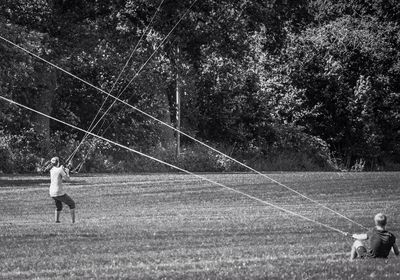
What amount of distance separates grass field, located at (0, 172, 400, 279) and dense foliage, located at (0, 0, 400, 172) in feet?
30.1

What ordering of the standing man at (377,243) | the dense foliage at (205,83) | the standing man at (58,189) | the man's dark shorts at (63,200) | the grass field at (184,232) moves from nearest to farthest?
the grass field at (184,232)
the standing man at (377,243)
the man's dark shorts at (63,200)
the standing man at (58,189)
the dense foliage at (205,83)

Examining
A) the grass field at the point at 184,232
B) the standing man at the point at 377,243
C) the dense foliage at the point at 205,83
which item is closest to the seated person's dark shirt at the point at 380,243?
the standing man at the point at 377,243

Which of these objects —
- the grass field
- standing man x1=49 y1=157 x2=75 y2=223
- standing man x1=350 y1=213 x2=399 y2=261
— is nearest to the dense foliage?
the grass field

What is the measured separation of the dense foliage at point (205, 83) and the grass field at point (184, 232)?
9180 mm

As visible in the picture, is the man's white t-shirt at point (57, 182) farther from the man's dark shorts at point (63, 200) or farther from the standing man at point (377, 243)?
the standing man at point (377, 243)

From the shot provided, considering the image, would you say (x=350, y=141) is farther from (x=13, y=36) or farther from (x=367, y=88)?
(x=13, y=36)

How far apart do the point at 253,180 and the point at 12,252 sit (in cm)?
2311

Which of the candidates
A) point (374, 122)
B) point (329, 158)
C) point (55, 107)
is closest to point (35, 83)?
point (55, 107)

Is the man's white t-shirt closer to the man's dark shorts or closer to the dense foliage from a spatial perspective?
the man's dark shorts

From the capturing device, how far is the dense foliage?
4272 cm

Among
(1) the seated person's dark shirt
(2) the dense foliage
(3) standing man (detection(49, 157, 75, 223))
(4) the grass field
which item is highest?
(2) the dense foliage

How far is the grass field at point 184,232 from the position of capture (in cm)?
1234

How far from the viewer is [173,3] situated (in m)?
44.4

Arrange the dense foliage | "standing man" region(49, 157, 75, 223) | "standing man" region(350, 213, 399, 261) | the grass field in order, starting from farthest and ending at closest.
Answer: the dense foliage
"standing man" region(49, 157, 75, 223)
"standing man" region(350, 213, 399, 261)
the grass field
